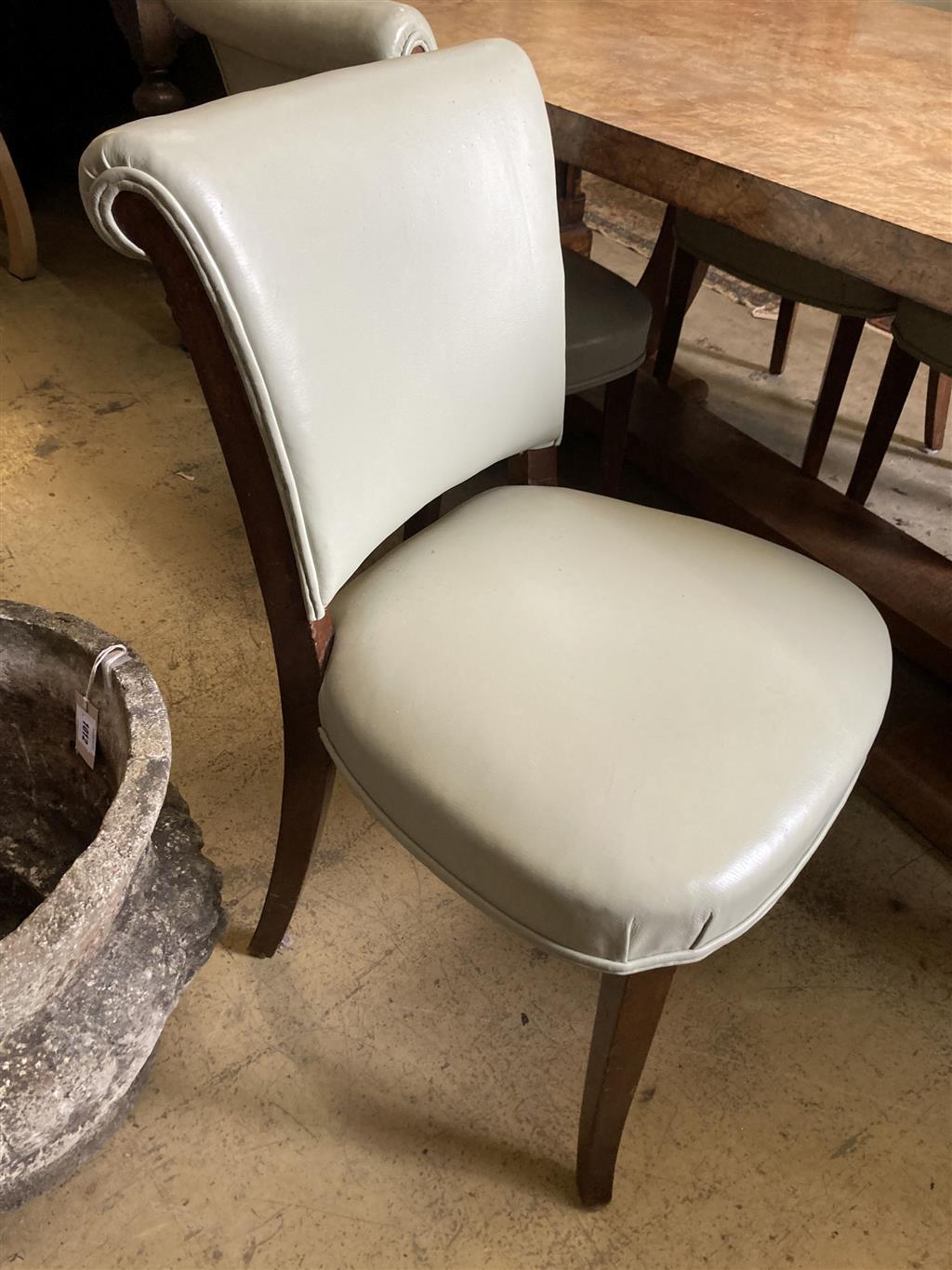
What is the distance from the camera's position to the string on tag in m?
0.86

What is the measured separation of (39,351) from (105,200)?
1713 mm

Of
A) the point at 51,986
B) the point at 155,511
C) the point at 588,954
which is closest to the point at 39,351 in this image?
the point at 155,511

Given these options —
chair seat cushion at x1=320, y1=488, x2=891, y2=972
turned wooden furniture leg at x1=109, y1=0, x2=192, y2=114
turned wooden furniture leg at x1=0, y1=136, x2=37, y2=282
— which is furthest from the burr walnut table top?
turned wooden furniture leg at x1=0, y1=136, x2=37, y2=282

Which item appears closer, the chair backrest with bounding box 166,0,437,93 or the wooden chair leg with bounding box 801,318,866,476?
the chair backrest with bounding box 166,0,437,93

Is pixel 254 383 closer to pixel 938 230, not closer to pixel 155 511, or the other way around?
pixel 938 230

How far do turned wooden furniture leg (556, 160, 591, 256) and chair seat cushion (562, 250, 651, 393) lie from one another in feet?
1.68

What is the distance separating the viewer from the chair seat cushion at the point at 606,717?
72 centimetres

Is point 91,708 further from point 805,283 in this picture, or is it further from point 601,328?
point 805,283

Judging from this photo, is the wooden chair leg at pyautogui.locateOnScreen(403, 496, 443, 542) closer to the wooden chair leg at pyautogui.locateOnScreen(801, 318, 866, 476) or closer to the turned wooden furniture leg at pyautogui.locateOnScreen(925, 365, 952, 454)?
the wooden chair leg at pyautogui.locateOnScreen(801, 318, 866, 476)

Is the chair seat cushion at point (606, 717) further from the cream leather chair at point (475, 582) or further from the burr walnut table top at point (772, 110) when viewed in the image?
the burr walnut table top at point (772, 110)

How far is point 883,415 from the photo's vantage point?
1600 mm

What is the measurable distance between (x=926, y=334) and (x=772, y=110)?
0.37 metres

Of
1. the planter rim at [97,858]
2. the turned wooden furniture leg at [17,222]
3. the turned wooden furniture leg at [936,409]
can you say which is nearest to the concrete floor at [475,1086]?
the planter rim at [97,858]

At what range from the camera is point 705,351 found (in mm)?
2326
